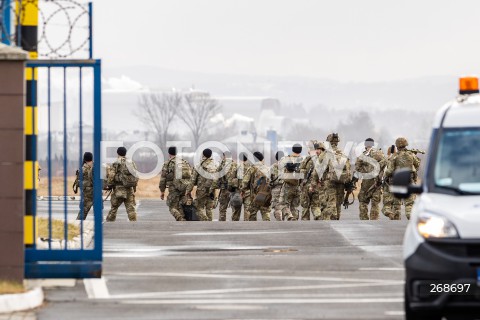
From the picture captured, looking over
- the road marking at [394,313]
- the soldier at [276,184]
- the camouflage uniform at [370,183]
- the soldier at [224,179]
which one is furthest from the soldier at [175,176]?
the road marking at [394,313]

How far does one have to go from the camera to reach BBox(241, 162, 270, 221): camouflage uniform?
31609 millimetres

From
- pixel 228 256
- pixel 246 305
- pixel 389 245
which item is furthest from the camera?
pixel 389 245

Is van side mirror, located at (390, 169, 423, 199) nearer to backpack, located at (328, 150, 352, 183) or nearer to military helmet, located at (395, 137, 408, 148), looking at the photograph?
military helmet, located at (395, 137, 408, 148)

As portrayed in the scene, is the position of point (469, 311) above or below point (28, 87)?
below

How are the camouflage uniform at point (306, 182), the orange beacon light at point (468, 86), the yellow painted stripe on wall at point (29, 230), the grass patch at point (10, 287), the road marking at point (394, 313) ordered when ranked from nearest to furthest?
1. the road marking at point (394, 313)
2. the orange beacon light at point (468, 86)
3. the grass patch at point (10, 287)
4. the yellow painted stripe on wall at point (29, 230)
5. the camouflage uniform at point (306, 182)

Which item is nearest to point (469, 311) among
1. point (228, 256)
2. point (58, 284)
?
point (58, 284)

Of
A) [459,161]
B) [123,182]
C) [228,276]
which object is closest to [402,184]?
[459,161]

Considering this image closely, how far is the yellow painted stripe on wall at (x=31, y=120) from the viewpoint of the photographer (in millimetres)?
14938

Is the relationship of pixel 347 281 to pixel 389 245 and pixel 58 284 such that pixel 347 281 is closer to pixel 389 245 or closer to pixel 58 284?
pixel 58 284

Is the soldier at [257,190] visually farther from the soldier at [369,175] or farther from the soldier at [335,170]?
the soldier at [369,175]

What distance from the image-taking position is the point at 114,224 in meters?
24.2

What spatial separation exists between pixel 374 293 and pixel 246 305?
1471mm

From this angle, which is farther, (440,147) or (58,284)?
(58,284)

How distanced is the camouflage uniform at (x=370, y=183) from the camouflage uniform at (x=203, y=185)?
10.8 feet
